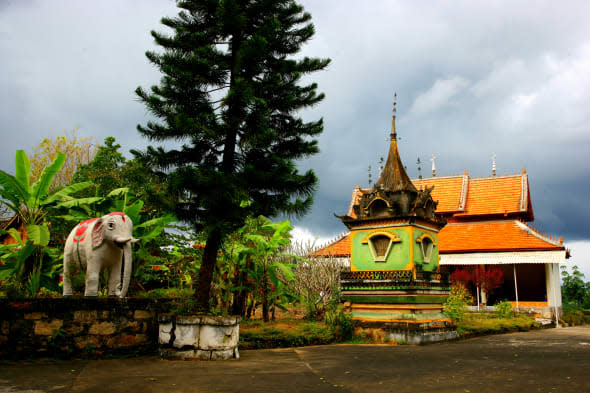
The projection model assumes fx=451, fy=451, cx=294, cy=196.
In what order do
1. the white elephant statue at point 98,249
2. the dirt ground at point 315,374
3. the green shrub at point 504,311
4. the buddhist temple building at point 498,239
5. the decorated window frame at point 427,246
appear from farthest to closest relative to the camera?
the buddhist temple building at point 498,239
the green shrub at point 504,311
the decorated window frame at point 427,246
the white elephant statue at point 98,249
the dirt ground at point 315,374

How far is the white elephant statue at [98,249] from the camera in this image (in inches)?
243

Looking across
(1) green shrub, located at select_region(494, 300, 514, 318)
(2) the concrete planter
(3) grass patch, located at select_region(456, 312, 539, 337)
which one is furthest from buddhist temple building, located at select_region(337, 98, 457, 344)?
(1) green shrub, located at select_region(494, 300, 514, 318)

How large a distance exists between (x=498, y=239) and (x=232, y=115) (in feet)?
47.8

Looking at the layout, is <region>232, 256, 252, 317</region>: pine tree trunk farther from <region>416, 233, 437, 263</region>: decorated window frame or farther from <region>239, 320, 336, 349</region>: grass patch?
<region>416, 233, 437, 263</region>: decorated window frame

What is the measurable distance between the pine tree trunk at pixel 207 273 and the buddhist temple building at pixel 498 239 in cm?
871

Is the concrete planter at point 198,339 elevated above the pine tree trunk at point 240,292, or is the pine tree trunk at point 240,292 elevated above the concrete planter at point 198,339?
the pine tree trunk at point 240,292

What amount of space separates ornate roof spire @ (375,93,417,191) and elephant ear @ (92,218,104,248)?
21.1 ft

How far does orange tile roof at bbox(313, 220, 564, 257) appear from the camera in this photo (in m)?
17.1

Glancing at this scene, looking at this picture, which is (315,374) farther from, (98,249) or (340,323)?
(340,323)

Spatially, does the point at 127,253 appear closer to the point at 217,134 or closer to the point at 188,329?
the point at 188,329

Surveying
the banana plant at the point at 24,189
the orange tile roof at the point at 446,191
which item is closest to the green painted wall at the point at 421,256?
the banana plant at the point at 24,189

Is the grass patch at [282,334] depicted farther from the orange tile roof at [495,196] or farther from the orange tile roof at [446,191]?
the orange tile roof at [495,196]

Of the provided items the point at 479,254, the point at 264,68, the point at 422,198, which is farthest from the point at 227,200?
the point at 479,254

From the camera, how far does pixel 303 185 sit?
7531mm
